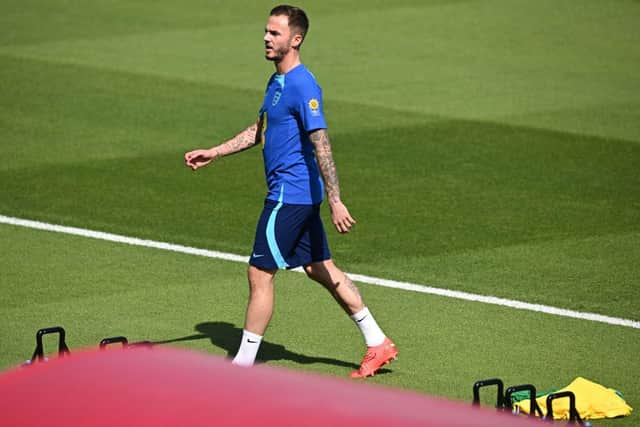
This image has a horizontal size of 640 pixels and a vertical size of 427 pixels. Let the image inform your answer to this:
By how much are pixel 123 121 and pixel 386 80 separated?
4.51m

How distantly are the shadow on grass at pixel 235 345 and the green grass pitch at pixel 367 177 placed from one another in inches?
1.0

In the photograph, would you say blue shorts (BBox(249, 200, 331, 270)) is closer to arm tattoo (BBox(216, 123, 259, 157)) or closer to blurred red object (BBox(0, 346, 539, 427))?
arm tattoo (BBox(216, 123, 259, 157))

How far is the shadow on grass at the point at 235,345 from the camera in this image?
1022 centimetres

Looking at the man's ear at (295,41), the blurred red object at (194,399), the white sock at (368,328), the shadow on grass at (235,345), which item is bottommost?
the shadow on grass at (235,345)

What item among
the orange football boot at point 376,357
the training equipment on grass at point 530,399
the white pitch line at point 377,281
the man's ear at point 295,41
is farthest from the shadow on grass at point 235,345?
the man's ear at point 295,41

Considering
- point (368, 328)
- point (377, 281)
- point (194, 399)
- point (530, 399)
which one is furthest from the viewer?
point (377, 281)

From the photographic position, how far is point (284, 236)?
378 inches

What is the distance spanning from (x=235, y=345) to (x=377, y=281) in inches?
73.6

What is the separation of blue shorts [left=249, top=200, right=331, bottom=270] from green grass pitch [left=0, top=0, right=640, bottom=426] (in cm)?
85

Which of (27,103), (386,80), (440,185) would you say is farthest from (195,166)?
(386,80)

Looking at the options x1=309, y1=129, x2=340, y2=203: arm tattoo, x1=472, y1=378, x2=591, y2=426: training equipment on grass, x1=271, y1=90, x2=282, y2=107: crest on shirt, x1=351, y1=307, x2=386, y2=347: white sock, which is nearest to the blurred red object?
x1=472, y1=378, x2=591, y2=426: training equipment on grass

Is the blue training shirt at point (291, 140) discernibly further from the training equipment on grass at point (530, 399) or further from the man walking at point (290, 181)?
the training equipment on grass at point (530, 399)

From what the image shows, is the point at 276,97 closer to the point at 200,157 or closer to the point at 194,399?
the point at 200,157

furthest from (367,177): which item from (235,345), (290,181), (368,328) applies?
(290,181)
